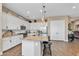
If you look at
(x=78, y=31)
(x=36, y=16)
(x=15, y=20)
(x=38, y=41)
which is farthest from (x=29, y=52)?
(x=78, y=31)

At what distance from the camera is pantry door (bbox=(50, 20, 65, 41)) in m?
8.29

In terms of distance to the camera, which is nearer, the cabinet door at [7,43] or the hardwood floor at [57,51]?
the hardwood floor at [57,51]

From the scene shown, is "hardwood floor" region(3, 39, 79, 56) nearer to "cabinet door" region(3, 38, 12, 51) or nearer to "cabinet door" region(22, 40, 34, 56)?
"cabinet door" region(3, 38, 12, 51)

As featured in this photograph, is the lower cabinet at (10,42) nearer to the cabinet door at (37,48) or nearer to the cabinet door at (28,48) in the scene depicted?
the cabinet door at (28,48)

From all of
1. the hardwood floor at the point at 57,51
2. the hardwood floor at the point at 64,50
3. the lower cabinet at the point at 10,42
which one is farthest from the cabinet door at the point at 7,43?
the hardwood floor at the point at 64,50

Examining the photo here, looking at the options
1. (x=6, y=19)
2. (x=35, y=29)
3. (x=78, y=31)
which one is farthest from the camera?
(x=78, y=31)

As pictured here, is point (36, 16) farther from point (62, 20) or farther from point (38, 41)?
point (38, 41)

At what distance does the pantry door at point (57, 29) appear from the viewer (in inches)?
326

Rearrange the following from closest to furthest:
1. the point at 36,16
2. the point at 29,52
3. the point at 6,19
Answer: the point at 29,52 → the point at 6,19 → the point at 36,16

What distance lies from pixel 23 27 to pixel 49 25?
253 centimetres

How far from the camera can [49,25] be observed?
861 centimetres

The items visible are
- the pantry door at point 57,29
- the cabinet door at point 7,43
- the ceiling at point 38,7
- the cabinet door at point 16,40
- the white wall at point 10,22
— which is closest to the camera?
the cabinet door at point 7,43

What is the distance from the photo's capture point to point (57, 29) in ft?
28.0

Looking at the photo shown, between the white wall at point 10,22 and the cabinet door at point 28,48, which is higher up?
the white wall at point 10,22
